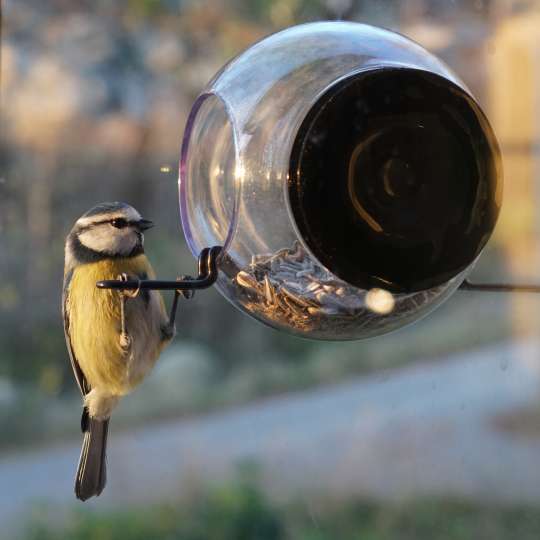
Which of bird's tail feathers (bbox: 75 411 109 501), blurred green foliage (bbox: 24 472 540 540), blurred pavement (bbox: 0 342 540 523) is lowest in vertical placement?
blurred green foliage (bbox: 24 472 540 540)

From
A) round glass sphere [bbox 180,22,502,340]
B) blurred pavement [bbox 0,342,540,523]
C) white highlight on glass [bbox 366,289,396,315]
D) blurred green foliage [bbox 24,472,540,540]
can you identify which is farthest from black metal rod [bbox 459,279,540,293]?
blurred pavement [bbox 0,342,540,523]

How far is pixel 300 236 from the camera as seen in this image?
1172 mm

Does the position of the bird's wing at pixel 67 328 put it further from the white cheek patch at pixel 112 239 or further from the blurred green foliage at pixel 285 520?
the blurred green foliage at pixel 285 520

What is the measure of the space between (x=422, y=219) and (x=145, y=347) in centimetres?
50

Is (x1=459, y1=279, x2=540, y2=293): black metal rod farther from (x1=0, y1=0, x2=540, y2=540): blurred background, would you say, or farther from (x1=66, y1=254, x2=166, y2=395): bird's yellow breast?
(x1=0, y1=0, x2=540, y2=540): blurred background

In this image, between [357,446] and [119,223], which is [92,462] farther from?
[357,446]

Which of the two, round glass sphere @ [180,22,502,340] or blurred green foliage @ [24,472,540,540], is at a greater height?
round glass sphere @ [180,22,502,340]

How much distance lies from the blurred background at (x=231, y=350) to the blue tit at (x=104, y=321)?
7.17 ft

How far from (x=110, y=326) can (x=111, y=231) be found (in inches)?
5.5

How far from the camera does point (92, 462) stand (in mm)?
1522

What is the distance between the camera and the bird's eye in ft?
4.55

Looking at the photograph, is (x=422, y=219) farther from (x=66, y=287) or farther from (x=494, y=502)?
(x=494, y=502)

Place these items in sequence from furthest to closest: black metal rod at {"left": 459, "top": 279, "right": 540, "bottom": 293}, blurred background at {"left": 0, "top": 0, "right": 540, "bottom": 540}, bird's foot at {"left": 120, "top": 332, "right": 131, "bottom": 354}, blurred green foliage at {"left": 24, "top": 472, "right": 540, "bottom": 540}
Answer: blurred background at {"left": 0, "top": 0, "right": 540, "bottom": 540} < blurred green foliage at {"left": 24, "top": 472, "right": 540, "bottom": 540} < bird's foot at {"left": 120, "top": 332, "right": 131, "bottom": 354} < black metal rod at {"left": 459, "top": 279, "right": 540, "bottom": 293}

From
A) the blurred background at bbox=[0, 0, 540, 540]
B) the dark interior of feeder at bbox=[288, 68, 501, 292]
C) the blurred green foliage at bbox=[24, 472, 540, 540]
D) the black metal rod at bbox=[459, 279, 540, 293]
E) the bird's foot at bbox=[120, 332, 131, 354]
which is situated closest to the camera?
the dark interior of feeder at bbox=[288, 68, 501, 292]
